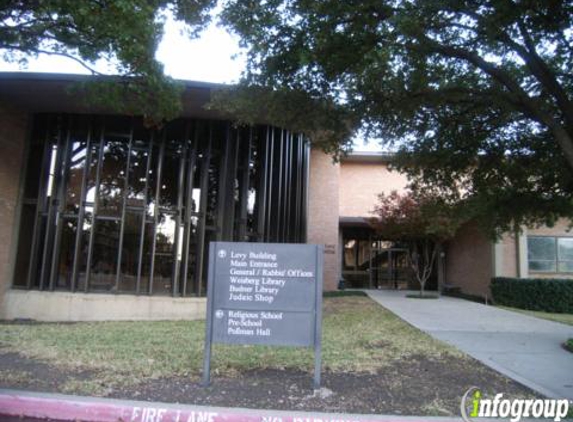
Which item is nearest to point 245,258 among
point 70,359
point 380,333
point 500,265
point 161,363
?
point 161,363

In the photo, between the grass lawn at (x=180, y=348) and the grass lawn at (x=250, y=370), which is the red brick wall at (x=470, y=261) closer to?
the grass lawn at (x=180, y=348)

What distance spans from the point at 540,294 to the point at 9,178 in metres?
18.5

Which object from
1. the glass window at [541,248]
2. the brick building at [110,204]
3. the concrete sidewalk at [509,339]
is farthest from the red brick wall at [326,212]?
the brick building at [110,204]

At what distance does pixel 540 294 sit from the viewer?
18938 mm

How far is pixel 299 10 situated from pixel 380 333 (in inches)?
264

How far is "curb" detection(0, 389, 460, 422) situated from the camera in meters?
4.94

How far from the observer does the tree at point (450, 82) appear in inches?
313

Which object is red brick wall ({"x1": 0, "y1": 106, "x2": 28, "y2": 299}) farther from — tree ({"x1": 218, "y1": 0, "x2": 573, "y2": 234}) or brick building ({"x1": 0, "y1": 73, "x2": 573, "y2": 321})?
tree ({"x1": 218, "y1": 0, "x2": 573, "y2": 234})

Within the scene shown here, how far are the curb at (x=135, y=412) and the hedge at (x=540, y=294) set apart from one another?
52.5 ft

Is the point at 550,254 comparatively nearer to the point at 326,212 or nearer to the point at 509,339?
the point at 326,212

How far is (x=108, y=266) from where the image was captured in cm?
1372

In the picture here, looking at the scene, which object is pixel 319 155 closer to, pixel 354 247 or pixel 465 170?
pixel 354 247

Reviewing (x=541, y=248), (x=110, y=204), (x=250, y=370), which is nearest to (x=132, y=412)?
(x=250, y=370)

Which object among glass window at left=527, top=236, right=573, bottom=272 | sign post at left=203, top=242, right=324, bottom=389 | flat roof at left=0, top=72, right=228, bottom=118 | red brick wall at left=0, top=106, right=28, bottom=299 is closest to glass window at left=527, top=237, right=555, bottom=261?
glass window at left=527, top=236, right=573, bottom=272
